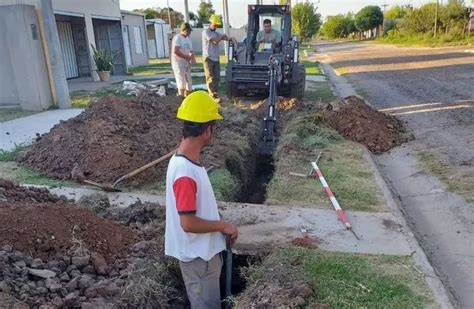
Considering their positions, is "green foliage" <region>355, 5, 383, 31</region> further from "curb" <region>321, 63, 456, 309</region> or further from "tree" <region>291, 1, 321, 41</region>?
"curb" <region>321, 63, 456, 309</region>

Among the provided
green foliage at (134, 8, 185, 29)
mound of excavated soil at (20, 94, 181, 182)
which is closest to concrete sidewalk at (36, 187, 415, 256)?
mound of excavated soil at (20, 94, 181, 182)

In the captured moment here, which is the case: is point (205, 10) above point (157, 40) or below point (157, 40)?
above

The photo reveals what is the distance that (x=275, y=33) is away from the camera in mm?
12461

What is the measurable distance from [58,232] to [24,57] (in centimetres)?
925

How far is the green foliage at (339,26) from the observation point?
8635 centimetres

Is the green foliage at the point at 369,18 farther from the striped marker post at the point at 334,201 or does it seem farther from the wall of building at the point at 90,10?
the striped marker post at the point at 334,201

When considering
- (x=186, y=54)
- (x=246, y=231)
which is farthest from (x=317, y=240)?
(x=186, y=54)

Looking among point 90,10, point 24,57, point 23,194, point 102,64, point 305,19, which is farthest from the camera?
point 305,19

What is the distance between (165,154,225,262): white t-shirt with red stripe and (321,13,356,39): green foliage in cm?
8641

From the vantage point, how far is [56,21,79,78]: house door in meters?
19.4

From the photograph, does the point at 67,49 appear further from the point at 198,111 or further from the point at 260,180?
the point at 198,111

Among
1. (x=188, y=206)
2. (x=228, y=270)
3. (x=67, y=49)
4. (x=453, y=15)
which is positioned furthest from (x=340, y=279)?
(x=453, y=15)

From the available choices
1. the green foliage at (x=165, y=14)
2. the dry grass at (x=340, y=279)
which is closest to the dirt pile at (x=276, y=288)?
the dry grass at (x=340, y=279)

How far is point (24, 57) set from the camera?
11430 mm
